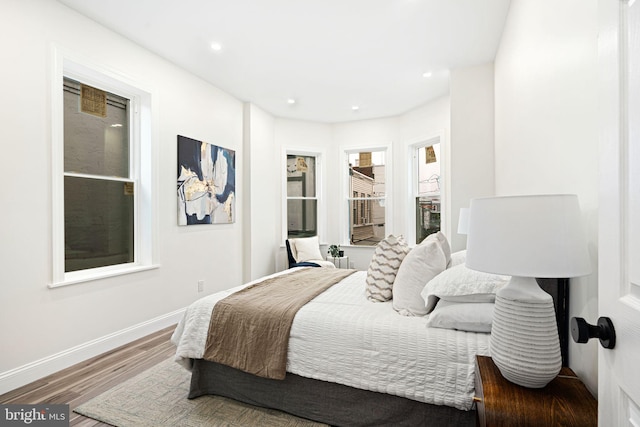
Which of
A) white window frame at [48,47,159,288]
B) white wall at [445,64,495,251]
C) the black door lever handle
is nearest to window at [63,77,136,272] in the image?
white window frame at [48,47,159,288]

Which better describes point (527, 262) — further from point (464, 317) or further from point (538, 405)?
point (464, 317)

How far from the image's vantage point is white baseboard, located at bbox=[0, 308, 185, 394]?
2.13 meters

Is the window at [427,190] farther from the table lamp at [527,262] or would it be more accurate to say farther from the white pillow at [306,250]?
the table lamp at [527,262]

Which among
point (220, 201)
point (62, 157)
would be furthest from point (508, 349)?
point (220, 201)

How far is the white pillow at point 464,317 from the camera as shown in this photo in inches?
61.5

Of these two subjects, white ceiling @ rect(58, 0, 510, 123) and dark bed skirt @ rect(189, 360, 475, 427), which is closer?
dark bed skirt @ rect(189, 360, 475, 427)

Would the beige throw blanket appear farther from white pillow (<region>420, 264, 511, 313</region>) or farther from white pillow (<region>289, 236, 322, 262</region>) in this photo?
white pillow (<region>289, 236, 322, 262</region>)

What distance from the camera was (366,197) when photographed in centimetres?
546

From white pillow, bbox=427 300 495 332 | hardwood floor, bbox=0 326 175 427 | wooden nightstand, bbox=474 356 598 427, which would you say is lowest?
hardwood floor, bbox=0 326 175 427

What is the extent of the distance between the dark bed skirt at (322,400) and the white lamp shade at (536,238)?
953 millimetres

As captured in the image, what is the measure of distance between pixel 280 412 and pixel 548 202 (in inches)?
69.2

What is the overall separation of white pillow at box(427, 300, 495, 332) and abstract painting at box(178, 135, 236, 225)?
2.78 metres

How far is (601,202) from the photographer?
29.2 inches

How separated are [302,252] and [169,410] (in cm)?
311
